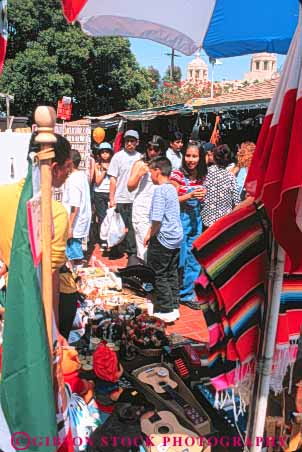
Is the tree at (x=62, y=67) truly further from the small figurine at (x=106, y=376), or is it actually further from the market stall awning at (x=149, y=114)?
the small figurine at (x=106, y=376)

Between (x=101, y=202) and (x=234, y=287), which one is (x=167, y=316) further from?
(x=101, y=202)

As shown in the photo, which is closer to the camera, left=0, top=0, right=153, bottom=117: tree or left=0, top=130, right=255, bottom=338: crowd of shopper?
left=0, top=130, right=255, bottom=338: crowd of shopper

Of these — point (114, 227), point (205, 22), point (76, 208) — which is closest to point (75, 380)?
point (205, 22)

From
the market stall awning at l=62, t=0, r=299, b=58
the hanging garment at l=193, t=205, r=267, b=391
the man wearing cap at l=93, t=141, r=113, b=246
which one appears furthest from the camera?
the man wearing cap at l=93, t=141, r=113, b=246

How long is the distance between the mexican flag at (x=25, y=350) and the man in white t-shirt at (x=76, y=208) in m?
3.67

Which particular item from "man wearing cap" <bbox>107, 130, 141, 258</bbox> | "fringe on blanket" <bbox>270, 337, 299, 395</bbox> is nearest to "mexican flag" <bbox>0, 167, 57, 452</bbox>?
"fringe on blanket" <bbox>270, 337, 299, 395</bbox>

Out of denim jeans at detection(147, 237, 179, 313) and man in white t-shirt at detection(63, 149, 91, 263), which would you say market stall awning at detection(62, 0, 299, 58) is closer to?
denim jeans at detection(147, 237, 179, 313)

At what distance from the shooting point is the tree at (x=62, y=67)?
66.5 feet

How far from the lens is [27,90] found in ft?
66.8

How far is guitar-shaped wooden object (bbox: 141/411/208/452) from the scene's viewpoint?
7.33 ft

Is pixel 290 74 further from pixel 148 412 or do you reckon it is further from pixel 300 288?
pixel 148 412

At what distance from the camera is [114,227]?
6.90 metres

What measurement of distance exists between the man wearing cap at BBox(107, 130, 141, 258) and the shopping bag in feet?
0.24

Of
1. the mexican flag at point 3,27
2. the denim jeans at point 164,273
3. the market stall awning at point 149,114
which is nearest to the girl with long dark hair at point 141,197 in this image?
the denim jeans at point 164,273
